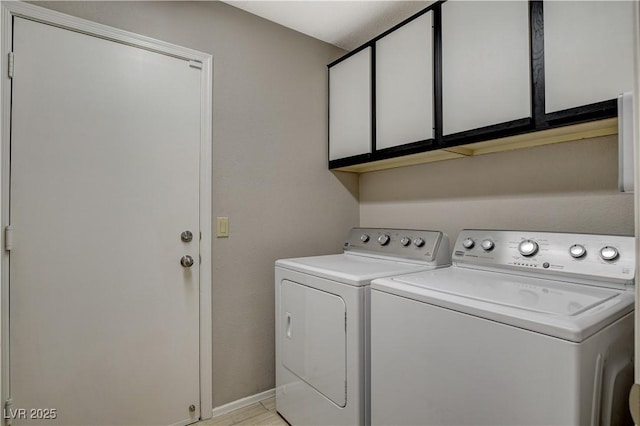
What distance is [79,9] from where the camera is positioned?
4.96 ft

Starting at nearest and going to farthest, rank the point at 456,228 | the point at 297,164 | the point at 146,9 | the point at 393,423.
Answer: the point at 393,423 < the point at 146,9 < the point at 456,228 < the point at 297,164

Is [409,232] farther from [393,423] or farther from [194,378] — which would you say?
[194,378]

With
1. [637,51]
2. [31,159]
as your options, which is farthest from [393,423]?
[31,159]

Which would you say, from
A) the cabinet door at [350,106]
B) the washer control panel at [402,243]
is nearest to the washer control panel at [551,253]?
the washer control panel at [402,243]

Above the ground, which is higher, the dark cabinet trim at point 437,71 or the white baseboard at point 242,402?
the dark cabinet trim at point 437,71

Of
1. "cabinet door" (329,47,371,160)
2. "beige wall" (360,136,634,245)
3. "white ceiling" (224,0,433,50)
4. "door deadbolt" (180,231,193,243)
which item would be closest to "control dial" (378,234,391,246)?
"beige wall" (360,136,634,245)

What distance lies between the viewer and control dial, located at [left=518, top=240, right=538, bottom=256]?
A: 53.5 inches

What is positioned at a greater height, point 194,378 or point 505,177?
point 505,177

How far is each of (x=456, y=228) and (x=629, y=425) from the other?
1.11 metres

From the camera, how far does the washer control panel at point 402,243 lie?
1688 mm

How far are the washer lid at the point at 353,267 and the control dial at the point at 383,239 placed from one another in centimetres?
10

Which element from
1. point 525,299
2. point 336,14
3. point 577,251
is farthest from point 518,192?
point 336,14

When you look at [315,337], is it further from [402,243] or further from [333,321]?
[402,243]

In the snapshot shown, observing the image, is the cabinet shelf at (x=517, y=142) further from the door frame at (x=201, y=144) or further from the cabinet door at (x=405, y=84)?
the door frame at (x=201, y=144)
